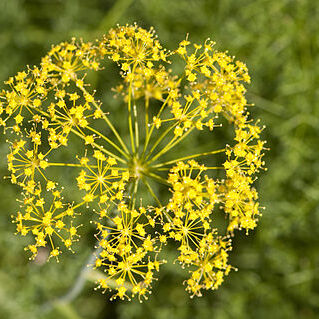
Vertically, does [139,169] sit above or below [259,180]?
below

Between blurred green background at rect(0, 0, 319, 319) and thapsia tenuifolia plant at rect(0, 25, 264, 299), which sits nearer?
thapsia tenuifolia plant at rect(0, 25, 264, 299)

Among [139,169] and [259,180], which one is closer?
[139,169]

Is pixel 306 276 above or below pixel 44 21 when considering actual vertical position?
below

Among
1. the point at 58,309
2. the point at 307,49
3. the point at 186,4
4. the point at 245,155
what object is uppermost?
the point at 186,4

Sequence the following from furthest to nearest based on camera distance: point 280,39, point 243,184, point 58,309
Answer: point 280,39, point 58,309, point 243,184

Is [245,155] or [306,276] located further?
[306,276]

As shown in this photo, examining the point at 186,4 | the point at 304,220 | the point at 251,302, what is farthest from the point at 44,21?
the point at 251,302

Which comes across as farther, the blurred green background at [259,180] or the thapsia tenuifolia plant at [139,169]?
the blurred green background at [259,180]

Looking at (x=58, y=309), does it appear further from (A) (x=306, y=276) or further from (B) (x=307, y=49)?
(B) (x=307, y=49)
